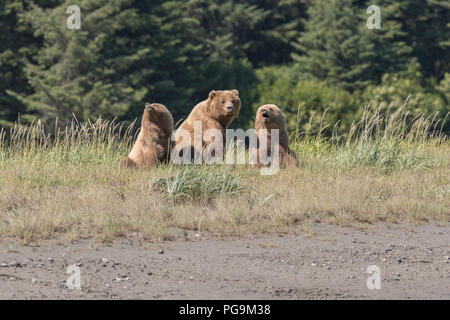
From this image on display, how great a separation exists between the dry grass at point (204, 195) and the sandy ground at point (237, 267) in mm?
241

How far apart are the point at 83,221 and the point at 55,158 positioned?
2728mm

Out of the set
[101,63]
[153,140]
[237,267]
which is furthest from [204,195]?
[101,63]

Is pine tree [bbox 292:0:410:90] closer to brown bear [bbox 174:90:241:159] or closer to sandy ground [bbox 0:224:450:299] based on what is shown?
brown bear [bbox 174:90:241:159]

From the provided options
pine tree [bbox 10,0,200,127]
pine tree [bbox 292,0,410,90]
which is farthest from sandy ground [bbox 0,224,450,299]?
pine tree [bbox 292,0,410,90]

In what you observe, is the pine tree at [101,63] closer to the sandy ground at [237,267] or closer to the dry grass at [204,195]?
the dry grass at [204,195]

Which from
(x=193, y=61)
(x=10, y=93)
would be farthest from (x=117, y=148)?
(x=193, y=61)

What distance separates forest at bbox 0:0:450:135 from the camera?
33844mm

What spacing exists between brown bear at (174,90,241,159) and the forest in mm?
21492

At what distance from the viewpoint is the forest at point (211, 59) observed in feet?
111

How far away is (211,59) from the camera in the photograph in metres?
39.9

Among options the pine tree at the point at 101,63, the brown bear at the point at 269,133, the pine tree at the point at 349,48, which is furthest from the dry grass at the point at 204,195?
the pine tree at the point at 349,48

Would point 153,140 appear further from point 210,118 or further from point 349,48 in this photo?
point 349,48

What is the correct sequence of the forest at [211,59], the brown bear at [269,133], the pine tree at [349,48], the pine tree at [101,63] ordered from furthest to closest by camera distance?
the pine tree at [349,48], the forest at [211,59], the pine tree at [101,63], the brown bear at [269,133]

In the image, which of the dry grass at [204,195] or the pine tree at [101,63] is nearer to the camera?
the dry grass at [204,195]
